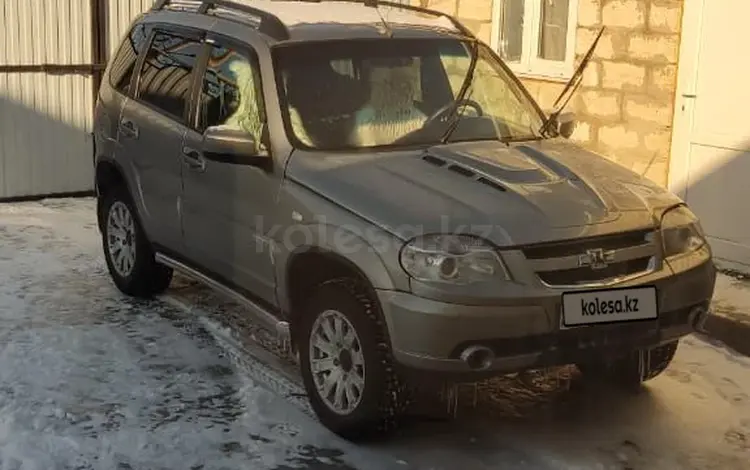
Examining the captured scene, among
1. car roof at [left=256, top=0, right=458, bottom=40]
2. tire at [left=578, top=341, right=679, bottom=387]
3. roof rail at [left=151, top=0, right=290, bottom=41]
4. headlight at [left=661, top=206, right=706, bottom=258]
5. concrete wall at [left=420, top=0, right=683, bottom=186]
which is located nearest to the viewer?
headlight at [left=661, top=206, right=706, bottom=258]

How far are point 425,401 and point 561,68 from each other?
4.62 meters

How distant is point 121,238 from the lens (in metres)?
7.28

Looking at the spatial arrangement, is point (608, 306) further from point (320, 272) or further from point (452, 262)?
point (320, 272)

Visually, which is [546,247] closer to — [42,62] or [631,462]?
[631,462]

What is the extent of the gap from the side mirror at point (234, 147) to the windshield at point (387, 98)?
19 centimetres

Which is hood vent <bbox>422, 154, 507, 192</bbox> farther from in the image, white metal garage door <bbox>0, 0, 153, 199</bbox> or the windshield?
white metal garage door <bbox>0, 0, 153, 199</bbox>

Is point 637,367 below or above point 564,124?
below

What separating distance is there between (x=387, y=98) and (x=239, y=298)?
1.33 metres

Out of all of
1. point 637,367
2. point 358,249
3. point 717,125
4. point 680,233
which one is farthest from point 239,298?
point 717,125

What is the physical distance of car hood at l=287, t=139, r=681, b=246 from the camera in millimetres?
4715

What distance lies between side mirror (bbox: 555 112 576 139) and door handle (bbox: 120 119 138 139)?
2.58 metres

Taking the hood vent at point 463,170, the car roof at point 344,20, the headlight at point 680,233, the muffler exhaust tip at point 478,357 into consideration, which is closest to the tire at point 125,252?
the car roof at point 344,20

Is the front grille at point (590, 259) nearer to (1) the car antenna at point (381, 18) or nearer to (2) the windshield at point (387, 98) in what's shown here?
(2) the windshield at point (387, 98)

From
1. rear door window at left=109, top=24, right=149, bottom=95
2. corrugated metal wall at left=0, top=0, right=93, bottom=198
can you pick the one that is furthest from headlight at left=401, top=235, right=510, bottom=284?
corrugated metal wall at left=0, top=0, right=93, bottom=198
